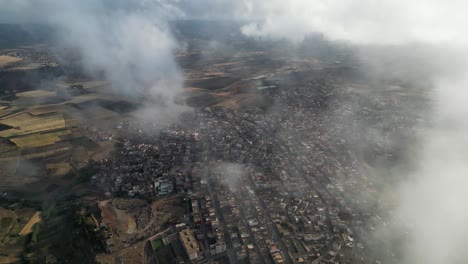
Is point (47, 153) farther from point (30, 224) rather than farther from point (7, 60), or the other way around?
point (7, 60)

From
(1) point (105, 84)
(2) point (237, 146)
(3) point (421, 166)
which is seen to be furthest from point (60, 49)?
(3) point (421, 166)

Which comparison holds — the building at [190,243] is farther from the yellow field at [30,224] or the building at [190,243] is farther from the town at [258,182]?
the yellow field at [30,224]

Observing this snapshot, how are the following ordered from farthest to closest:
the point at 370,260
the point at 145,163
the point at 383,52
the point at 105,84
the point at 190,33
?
the point at 190,33 < the point at 383,52 < the point at 105,84 < the point at 145,163 < the point at 370,260

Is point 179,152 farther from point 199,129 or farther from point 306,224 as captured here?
point 306,224

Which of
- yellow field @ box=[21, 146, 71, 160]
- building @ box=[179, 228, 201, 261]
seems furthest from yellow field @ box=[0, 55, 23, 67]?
building @ box=[179, 228, 201, 261]

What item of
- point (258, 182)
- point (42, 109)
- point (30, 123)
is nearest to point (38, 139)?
point (30, 123)

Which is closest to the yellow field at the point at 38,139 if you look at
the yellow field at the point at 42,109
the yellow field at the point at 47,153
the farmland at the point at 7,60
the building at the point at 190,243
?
the yellow field at the point at 47,153

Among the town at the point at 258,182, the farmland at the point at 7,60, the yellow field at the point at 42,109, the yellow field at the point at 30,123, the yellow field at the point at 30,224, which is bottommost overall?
the yellow field at the point at 30,224
